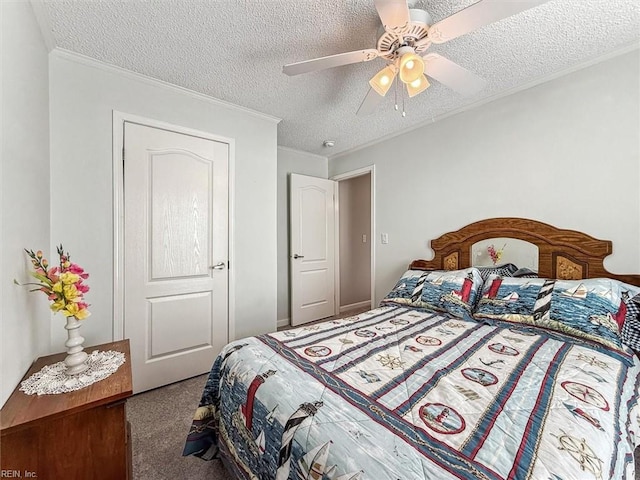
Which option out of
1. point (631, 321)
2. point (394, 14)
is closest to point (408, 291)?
point (631, 321)

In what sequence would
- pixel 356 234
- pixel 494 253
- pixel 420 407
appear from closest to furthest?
pixel 420 407 → pixel 494 253 → pixel 356 234

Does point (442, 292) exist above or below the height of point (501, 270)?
below

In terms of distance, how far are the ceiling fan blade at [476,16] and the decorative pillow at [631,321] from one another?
Answer: 168cm

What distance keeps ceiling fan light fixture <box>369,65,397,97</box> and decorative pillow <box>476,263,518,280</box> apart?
1.63m

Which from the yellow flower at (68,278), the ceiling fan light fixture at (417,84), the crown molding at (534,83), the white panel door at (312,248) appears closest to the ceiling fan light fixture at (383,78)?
the ceiling fan light fixture at (417,84)

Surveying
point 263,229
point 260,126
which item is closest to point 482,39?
point 260,126

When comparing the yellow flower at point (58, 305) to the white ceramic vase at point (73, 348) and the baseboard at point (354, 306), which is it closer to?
the white ceramic vase at point (73, 348)

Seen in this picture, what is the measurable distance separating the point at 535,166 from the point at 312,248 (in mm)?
2512

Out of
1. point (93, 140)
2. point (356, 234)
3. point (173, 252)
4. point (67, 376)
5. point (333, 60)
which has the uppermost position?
point (333, 60)

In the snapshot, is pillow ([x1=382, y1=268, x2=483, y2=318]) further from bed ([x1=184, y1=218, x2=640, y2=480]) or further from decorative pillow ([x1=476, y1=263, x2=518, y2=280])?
decorative pillow ([x1=476, y1=263, x2=518, y2=280])

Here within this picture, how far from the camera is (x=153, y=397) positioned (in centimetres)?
202

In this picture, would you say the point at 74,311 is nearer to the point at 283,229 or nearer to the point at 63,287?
the point at 63,287

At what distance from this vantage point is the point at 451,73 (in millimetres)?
1539

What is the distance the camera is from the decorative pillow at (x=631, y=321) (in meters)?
1.47
